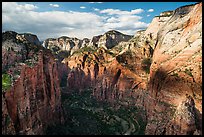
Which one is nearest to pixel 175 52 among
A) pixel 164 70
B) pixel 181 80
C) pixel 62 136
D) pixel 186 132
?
pixel 164 70

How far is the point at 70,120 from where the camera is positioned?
77.8 m

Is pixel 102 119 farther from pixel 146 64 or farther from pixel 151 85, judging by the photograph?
pixel 146 64

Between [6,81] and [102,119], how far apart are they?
47.7 meters

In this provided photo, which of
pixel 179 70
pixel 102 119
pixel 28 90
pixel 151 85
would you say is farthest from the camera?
pixel 102 119

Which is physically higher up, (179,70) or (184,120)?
(179,70)

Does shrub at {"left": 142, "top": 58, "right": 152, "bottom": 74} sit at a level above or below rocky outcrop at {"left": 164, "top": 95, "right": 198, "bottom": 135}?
above

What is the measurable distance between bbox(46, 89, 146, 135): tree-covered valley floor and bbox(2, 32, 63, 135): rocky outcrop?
507cm

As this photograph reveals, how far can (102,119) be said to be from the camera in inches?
3548

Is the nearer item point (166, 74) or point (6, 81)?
point (6, 81)

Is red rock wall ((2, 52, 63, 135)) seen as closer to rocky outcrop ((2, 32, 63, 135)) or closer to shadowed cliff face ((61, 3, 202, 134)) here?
rocky outcrop ((2, 32, 63, 135))

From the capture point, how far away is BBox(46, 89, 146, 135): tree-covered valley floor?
7125 centimetres

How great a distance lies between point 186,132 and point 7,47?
42.6m

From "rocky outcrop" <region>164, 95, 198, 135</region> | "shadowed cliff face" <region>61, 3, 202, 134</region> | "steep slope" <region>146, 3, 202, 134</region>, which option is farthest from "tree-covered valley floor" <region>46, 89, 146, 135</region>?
"rocky outcrop" <region>164, 95, 198, 135</region>

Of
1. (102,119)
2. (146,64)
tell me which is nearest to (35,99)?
(102,119)
